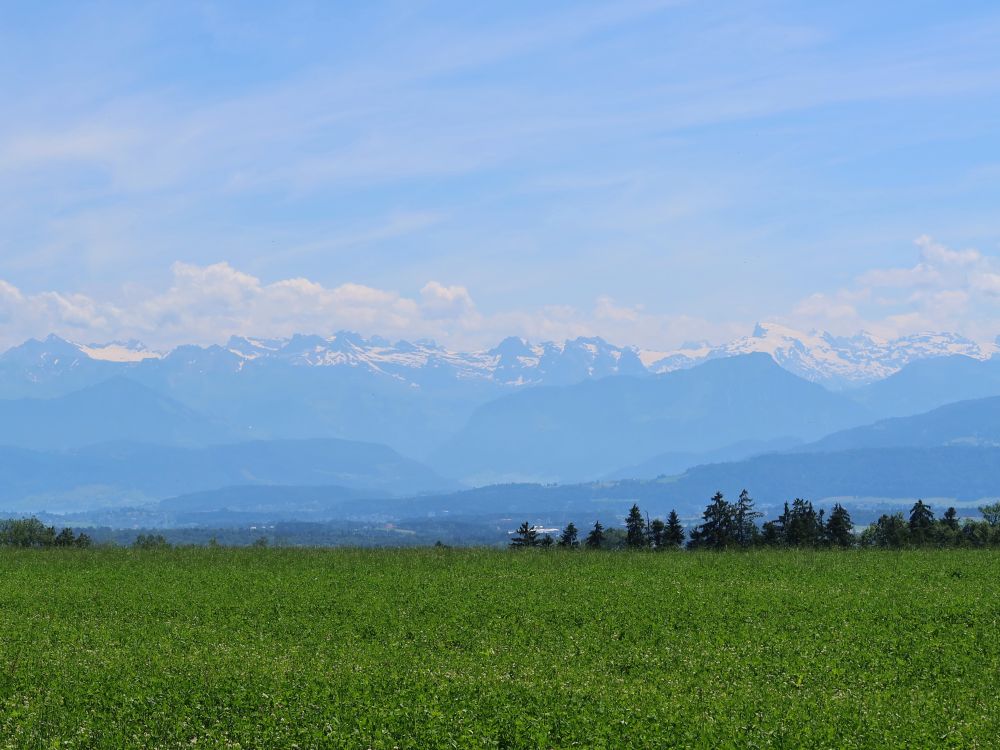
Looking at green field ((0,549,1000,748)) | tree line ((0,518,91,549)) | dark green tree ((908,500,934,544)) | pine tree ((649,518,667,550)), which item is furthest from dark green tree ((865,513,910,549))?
tree line ((0,518,91,549))

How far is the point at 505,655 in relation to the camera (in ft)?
98.5

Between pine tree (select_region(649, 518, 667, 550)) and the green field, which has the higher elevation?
pine tree (select_region(649, 518, 667, 550))

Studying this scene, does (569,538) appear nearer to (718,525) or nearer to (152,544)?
(718,525)

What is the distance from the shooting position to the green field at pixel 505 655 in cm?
2322

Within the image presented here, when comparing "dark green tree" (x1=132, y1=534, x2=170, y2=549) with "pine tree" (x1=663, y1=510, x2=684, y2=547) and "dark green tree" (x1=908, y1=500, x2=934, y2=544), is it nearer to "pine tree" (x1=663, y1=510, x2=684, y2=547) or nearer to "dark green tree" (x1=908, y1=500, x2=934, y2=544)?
"pine tree" (x1=663, y1=510, x2=684, y2=547)

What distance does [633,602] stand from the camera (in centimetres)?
3788

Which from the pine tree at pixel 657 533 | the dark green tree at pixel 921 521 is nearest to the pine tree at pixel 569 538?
the pine tree at pixel 657 533

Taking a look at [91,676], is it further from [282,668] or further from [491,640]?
[491,640]

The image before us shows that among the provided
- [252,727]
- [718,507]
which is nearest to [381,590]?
[252,727]

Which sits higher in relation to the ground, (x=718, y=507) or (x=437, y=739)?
(x=718, y=507)

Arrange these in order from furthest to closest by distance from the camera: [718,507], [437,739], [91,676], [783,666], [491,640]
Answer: [718,507] → [491,640] → [783,666] → [91,676] → [437,739]

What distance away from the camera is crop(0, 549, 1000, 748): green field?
23219mm

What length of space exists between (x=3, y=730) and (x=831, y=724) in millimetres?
18741

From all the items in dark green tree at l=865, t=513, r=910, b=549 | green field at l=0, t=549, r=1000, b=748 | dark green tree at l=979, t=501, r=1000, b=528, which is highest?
dark green tree at l=979, t=501, r=1000, b=528
